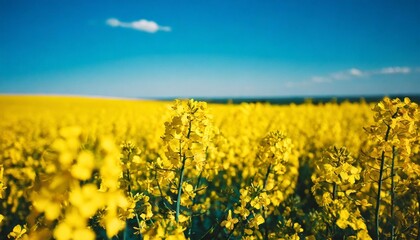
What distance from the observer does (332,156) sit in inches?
98.2

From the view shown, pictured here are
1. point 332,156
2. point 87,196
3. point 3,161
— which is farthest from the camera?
point 3,161

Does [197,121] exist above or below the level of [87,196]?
above

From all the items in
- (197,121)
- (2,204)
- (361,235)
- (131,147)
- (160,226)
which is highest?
(197,121)

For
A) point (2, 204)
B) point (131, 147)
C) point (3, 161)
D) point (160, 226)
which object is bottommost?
point (2, 204)

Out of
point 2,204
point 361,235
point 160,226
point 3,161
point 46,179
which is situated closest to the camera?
point 46,179

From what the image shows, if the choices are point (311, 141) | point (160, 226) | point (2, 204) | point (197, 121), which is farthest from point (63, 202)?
point (311, 141)

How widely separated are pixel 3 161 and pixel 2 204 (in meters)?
1.45

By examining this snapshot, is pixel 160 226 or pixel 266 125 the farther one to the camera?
pixel 266 125

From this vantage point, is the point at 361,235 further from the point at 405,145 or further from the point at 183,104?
the point at 183,104

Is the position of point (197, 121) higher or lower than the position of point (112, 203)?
higher

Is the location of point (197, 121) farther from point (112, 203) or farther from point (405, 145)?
point (405, 145)

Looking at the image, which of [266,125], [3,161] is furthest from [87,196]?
[266,125]

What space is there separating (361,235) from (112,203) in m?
1.73

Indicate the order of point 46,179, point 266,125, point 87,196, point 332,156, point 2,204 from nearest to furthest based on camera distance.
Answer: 1. point 87,196
2. point 46,179
3. point 332,156
4. point 2,204
5. point 266,125
